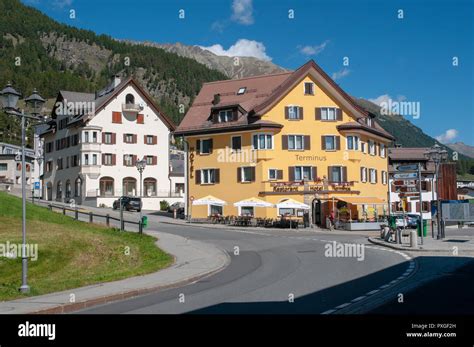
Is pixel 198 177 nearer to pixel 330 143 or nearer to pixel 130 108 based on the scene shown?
pixel 330 143

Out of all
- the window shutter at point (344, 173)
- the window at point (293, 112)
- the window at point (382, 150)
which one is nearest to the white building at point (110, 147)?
the window at point (293, 112)

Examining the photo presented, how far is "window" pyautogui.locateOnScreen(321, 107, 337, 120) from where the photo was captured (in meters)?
55.4

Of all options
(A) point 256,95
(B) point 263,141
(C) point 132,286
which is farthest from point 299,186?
(C) point 132,286

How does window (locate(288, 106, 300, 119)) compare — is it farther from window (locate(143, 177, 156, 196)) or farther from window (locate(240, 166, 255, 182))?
window (locate(143, 177, 156, 196))

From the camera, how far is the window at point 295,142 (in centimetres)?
5391

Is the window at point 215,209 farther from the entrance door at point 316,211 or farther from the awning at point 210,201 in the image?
the entrance door at point 316,211

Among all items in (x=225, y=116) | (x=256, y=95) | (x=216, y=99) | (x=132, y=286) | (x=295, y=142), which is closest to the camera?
(x=132, y=286)

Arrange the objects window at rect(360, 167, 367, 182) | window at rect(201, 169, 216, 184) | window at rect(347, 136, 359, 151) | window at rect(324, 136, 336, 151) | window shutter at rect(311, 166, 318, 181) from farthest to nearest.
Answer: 1. window at rect(360, 167, 367, 182)
2. window at rect(201, 169, 216, 184)
3. window at rect(347, 136, 359, 151)
4. window at rect(324, 136, 336, 151)
5. window shutter at rect(311, 166, 318, 181)

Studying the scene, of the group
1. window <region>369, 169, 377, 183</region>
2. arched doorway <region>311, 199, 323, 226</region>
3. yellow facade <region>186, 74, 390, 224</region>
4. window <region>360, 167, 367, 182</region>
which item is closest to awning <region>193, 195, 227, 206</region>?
yellow facade <region>186, 74, 390, 224</region>

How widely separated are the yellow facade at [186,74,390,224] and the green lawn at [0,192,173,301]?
21.8 m

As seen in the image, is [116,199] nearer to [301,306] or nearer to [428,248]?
[428,248]

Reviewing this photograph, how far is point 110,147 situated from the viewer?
72.0m

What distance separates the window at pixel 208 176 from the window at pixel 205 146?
1832 mm

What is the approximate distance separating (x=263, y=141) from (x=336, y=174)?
303 inches
